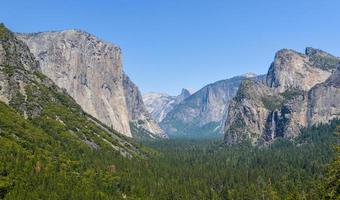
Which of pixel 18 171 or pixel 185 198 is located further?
pixel 185 198

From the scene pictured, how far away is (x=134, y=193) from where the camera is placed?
183875 mm

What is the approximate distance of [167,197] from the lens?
617 feet

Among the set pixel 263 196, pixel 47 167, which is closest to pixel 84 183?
pixel 47 167

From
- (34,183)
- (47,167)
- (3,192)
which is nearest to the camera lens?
(3,192)

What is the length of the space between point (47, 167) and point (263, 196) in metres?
82.0

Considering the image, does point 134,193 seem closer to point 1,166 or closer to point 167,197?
point 167,197

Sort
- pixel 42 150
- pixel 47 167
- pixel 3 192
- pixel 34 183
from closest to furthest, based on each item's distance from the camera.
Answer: pixel 3 192 → pixel 34 183 → pixel 47 167 → pixel 42 150

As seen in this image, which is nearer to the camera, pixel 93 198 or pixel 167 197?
pixel 93 198

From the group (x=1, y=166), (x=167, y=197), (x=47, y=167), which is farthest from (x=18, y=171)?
(x=167, y=197)

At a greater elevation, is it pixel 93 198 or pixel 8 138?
pixel 8 138

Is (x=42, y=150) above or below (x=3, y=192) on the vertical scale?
above

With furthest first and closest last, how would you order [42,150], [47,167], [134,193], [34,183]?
[42,150], [134,193], [47,167], [34,183]

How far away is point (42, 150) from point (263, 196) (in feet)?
295

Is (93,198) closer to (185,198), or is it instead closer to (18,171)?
(18,171)
